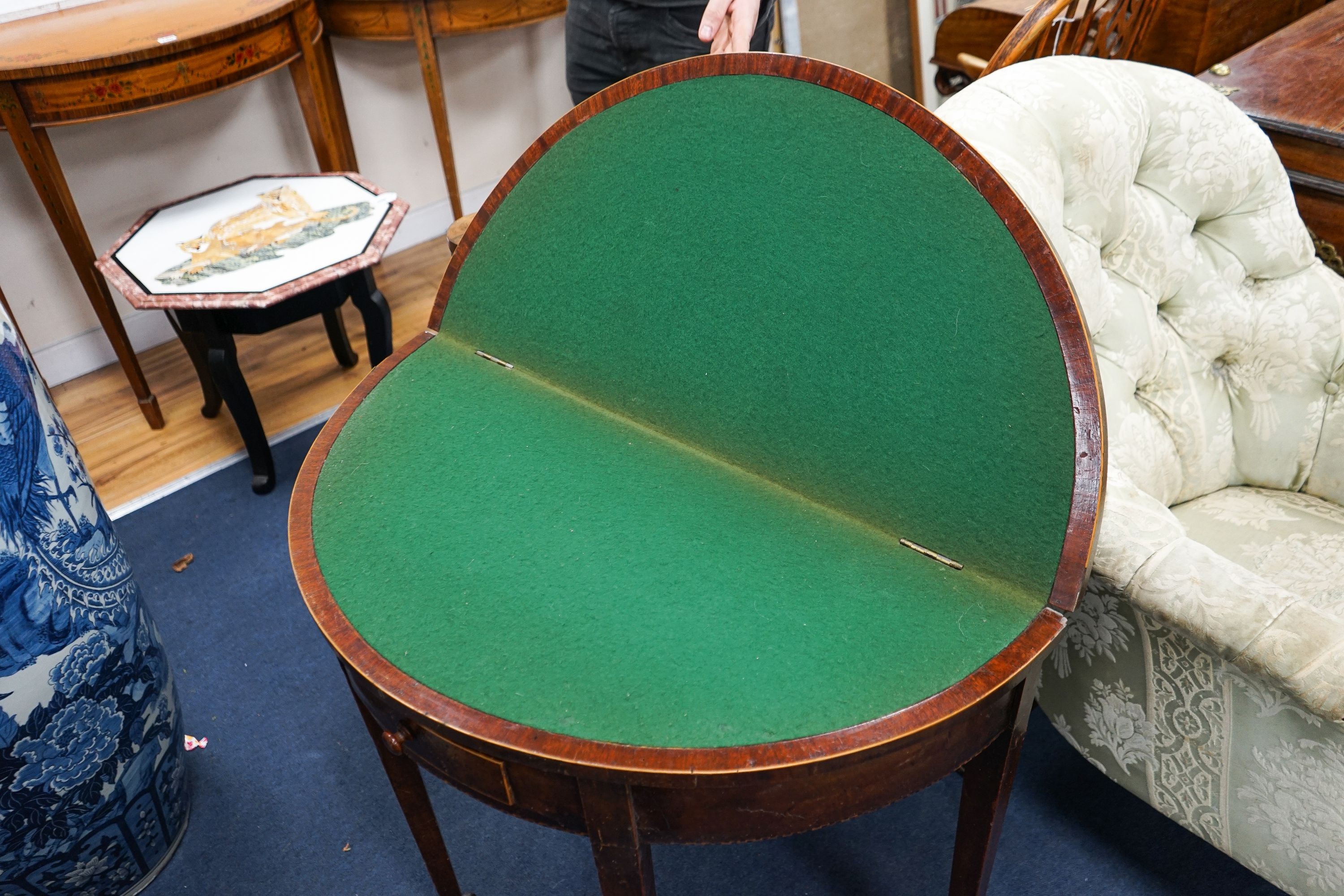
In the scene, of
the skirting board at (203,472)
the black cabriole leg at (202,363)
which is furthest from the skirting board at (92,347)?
the skirting board at (203,472)

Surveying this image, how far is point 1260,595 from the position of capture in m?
1.01

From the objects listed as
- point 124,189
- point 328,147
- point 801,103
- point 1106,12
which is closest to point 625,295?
point 801,103

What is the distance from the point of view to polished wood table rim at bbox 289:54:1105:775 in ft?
2.43

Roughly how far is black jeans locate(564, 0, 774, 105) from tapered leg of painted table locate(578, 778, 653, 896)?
58.2 inches

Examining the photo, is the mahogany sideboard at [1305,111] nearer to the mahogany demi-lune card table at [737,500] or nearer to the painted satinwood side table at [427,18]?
the mahogany demi-lune card table at [737,500]

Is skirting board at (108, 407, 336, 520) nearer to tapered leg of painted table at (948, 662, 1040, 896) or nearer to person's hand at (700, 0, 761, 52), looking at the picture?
person's hand at (700, 0, 761, 52)

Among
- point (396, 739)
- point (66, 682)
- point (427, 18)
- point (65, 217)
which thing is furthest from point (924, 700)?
point (427, 18)

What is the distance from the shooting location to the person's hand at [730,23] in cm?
136

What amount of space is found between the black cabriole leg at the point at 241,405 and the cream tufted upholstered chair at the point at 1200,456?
154cm

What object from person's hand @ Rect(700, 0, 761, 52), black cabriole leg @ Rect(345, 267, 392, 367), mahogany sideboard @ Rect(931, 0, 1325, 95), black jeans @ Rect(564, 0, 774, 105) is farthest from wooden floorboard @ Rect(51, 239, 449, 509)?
mahogany sideboard @ Rect(931, 0, 1325, 95)

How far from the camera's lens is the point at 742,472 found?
1.05 metres

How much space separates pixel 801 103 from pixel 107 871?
4.62 ft

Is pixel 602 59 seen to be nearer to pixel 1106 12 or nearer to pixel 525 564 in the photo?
pixel 1106 12

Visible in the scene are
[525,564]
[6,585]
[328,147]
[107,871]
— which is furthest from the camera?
[328,147]
